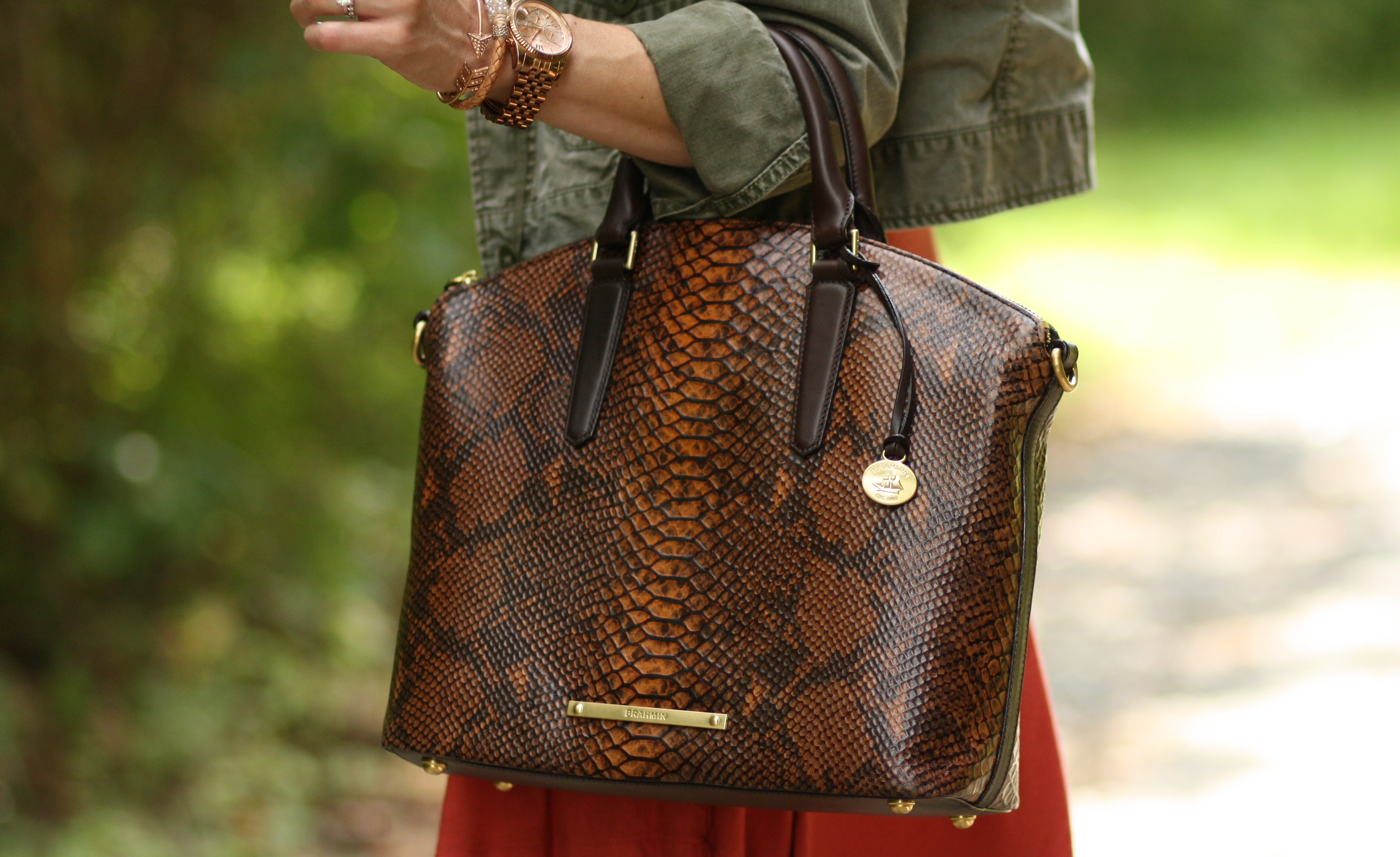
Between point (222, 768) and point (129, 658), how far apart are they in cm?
37

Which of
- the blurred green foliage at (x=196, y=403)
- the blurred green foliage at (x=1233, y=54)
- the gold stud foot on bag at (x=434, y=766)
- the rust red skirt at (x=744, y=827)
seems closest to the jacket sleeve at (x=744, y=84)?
the rust red skirt at (x=744, y=827)

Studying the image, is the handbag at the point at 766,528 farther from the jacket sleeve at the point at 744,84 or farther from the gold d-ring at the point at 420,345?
the gold d-ring at the point at 420,345

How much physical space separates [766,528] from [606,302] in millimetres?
216

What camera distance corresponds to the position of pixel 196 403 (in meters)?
2.99

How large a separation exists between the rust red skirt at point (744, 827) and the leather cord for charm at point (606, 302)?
32 cm

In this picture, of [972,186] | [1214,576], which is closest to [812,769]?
[972,186]

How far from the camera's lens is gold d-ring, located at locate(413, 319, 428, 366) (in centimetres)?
113

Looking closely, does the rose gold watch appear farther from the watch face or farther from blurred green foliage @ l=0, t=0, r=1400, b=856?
blurred green foliage @ l=0, t=0, r=1400, b=856

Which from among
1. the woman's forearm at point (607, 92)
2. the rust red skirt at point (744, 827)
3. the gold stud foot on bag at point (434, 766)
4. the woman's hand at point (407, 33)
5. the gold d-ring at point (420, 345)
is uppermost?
the woman's forearm at point (607, 92)

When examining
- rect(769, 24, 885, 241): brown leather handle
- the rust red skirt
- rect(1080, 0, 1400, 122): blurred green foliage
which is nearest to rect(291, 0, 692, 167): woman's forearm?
rect(769, 24, 885, 241): brown leather handle

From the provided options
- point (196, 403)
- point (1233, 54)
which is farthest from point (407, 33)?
point (1233, 54)

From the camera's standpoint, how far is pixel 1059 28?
121 cm

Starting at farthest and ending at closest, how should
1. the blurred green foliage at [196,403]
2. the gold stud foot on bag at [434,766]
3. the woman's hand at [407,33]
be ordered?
the blurred green foliage at [196,403]
the gold stud foot on bag at [434,766]
the woman's hand at [407,33]

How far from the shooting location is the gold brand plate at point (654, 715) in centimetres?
97
